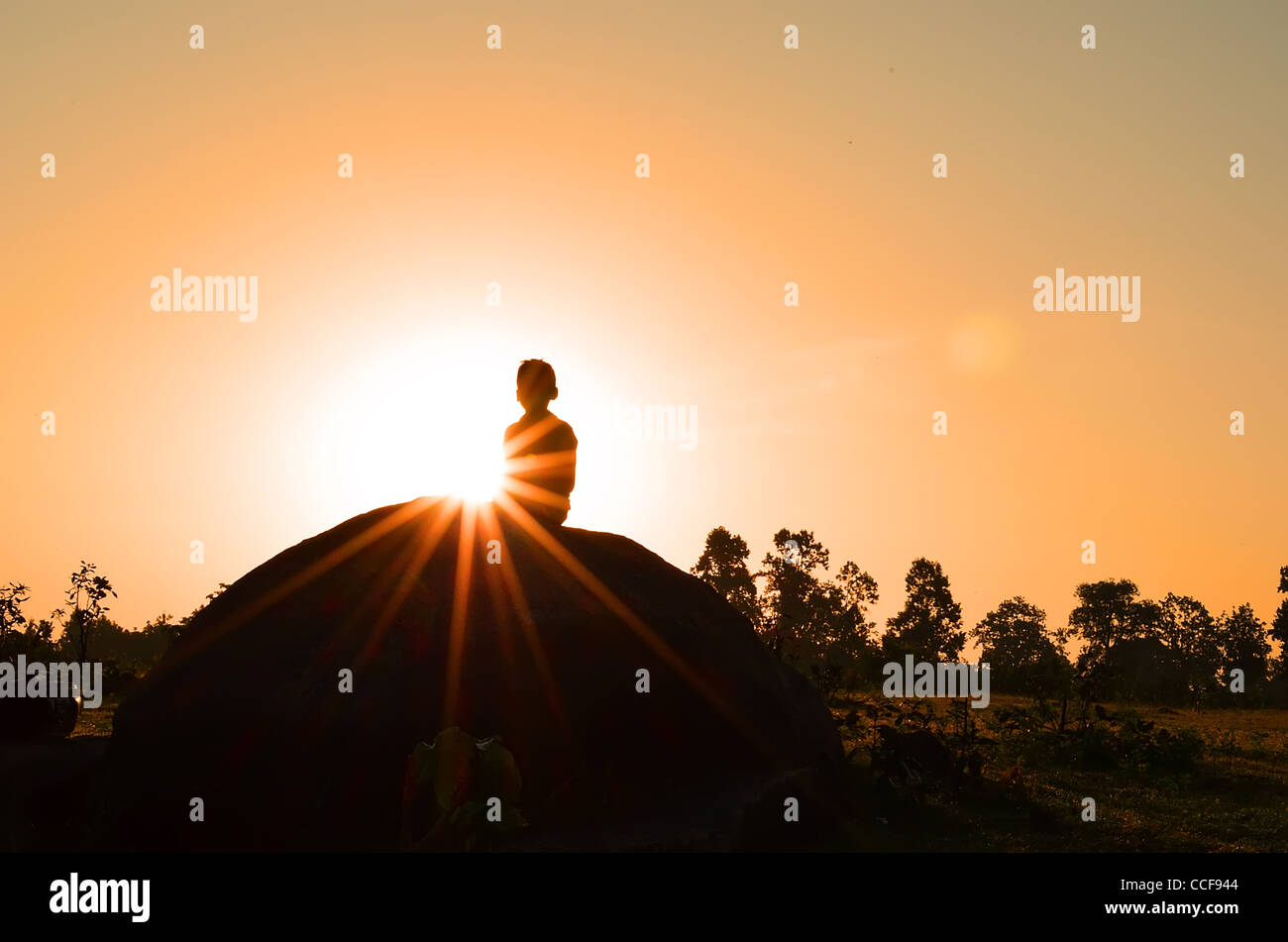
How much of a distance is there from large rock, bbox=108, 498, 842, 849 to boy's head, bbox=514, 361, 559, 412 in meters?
1.34

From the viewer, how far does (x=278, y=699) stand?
10.7 m

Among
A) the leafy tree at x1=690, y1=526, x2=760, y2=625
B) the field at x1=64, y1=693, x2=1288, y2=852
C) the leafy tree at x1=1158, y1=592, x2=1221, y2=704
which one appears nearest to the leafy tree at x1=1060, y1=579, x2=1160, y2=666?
the leafy tree at x1=1158, y1=592, x2=1221, y2=704

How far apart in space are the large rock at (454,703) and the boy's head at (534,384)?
4.40ft

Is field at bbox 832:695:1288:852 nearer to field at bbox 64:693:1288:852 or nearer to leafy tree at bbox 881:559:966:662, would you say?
field at bbox 64:693:1288:852

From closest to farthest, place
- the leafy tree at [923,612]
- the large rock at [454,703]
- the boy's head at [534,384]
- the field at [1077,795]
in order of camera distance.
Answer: the large rock at [454,703] < the field at [1077,795] < the boy's head at [534,384] < the leafy tree at [923,612]

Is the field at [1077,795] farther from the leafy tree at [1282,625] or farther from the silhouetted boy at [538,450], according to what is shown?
the leafy tree at [1282,625]

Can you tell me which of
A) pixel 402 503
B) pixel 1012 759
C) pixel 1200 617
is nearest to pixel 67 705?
pixel 402 503

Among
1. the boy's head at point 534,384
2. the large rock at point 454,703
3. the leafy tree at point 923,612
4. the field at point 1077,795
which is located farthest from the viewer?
the leafy tree at point 923,612

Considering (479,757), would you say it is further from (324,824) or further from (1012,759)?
(1012,759)

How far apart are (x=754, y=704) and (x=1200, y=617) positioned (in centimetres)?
8667

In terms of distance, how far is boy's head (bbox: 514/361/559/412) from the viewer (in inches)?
502

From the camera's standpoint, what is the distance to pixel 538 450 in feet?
42.1

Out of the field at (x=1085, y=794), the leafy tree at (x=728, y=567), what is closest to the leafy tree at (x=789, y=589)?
the leafy tree at (x=728, y=567)

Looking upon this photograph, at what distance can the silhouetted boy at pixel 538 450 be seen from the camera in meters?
12.8
